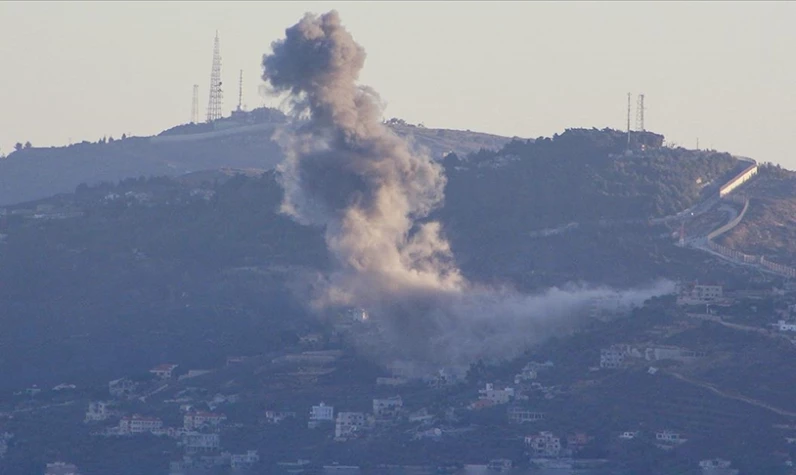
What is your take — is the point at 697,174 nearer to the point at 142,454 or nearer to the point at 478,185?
the point at 478,185

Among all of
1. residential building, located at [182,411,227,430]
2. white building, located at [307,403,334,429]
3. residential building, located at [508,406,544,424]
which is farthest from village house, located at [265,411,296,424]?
residential building, located at [508,406,544,424]

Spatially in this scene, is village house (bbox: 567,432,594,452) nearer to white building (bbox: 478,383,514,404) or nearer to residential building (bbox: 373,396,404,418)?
white building (bbox: 478,383,514,404)

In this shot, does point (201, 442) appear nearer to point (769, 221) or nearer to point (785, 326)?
point (785, 326)

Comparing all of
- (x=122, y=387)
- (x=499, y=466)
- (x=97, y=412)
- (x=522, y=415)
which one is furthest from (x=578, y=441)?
(x=122, y=387)

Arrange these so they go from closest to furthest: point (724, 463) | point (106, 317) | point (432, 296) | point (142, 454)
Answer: point (724, 463) → point (142, 454) → point (432, 296) → point (106, 317)

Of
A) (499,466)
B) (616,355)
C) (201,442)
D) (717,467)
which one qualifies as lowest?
(499,466)

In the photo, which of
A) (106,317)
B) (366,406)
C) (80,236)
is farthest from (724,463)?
(80,236)

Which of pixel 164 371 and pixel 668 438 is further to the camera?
pixel 164 371

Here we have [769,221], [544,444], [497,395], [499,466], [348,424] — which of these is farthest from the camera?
[769,221]
